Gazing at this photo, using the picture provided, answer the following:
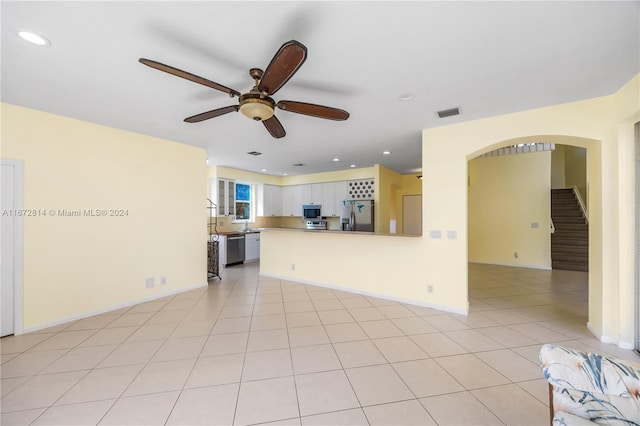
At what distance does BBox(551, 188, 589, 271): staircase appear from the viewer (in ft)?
18.8

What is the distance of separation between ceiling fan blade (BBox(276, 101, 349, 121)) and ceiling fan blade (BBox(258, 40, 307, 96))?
231 mm

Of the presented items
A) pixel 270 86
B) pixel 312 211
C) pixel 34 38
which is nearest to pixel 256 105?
pixel 270 86

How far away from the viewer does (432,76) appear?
7.09ft

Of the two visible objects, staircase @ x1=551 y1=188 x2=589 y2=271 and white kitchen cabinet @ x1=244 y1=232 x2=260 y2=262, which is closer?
staircase @ x1=551 y1=188 x2=589 y2=271

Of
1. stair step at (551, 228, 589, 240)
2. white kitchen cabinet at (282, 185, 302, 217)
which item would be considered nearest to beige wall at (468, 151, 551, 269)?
stair step at (551, 228, 589, 240)

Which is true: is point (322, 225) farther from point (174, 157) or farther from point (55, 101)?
point (55, 101)

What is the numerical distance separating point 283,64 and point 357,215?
5.05 metres

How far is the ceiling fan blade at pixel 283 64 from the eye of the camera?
1.29 metres

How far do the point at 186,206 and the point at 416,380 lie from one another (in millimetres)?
4228

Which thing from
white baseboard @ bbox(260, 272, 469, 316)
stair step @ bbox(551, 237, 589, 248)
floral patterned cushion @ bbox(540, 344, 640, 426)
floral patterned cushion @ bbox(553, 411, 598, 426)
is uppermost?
stair step @ bbox(551, 237, 589, 248)

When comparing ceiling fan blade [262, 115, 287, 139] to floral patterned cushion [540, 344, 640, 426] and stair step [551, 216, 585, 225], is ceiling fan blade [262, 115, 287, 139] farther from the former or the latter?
stair step [551, 216, 585, 225]

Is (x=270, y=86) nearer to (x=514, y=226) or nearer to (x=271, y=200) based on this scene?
(x=271, y=200)

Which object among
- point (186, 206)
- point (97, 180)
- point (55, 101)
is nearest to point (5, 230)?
point (97, 180)

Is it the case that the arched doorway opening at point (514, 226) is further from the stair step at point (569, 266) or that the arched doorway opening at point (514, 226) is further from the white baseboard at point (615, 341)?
the white baseboard at point (615, 341)
